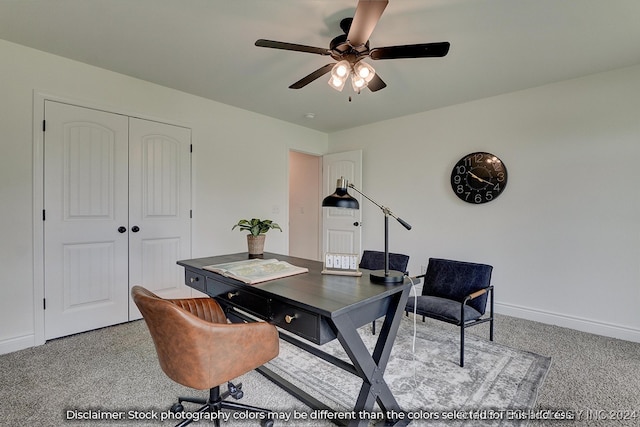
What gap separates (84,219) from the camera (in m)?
2.72

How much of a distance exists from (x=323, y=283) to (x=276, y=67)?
2.04 meters

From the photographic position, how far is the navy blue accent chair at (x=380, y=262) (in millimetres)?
2844

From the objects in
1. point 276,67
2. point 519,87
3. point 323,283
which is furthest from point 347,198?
point 519,87

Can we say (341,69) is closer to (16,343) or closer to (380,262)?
(380,262)

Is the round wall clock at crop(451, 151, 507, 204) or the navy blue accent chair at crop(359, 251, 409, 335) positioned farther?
the round wall clock at crop(451, 151, 507, 204)

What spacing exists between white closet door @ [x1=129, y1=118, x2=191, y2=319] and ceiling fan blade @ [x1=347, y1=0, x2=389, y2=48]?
2315 millimetres

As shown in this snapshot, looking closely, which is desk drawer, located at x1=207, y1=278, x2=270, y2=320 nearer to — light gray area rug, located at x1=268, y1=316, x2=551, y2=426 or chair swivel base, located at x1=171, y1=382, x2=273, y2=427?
chair swivel base, located at x1=171, y1=382, x2=273, y2=427

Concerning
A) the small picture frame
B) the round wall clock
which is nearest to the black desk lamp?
the small picture frame

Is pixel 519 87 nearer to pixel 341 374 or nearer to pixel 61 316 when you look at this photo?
pixel 341 374

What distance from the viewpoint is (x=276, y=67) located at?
2.70 metres

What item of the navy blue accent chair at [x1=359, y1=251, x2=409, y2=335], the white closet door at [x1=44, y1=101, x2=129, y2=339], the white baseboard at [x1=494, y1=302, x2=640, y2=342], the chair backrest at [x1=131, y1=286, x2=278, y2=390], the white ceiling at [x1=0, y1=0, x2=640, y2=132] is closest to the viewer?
the chair backrest at [x1=131, y1=286, x2=278, y2=390]

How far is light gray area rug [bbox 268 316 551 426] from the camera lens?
1725mm

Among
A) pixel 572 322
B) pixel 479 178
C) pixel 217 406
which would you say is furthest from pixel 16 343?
pixel 572 322

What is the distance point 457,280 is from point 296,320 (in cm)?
189
